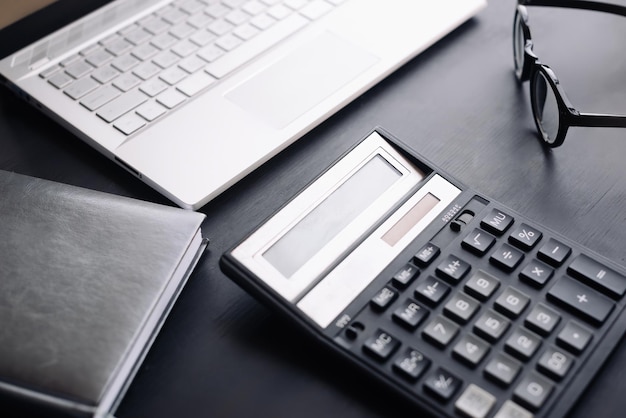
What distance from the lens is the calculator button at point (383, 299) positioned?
492 mm

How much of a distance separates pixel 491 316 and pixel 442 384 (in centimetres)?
6

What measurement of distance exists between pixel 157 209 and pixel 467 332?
245 millimetres

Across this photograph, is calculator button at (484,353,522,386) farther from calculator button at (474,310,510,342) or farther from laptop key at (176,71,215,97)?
laptop key at (176,71,215,97)

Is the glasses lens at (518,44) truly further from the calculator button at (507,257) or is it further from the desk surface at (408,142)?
the calculator button at (507,257)

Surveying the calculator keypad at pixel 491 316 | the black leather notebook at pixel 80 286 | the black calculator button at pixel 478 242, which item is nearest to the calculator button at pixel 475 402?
the calculator keypad at pixel 491 316

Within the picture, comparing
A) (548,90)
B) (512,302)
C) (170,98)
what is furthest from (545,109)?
(170,98)

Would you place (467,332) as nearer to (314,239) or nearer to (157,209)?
(314,239)

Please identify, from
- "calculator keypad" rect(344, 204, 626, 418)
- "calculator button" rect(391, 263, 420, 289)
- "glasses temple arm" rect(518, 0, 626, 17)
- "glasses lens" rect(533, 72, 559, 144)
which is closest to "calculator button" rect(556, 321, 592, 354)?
"calculator keypad" rect(344, 204, 626, 418)

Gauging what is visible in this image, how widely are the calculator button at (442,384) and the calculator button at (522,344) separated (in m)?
0.04

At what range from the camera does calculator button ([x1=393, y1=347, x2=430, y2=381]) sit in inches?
18.0

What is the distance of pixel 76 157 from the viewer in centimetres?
65

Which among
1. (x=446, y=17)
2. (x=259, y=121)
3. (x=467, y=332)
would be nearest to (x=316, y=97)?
(x=259, y=121)

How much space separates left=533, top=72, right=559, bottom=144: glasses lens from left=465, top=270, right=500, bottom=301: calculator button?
0.18 m

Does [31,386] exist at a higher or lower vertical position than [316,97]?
lower
